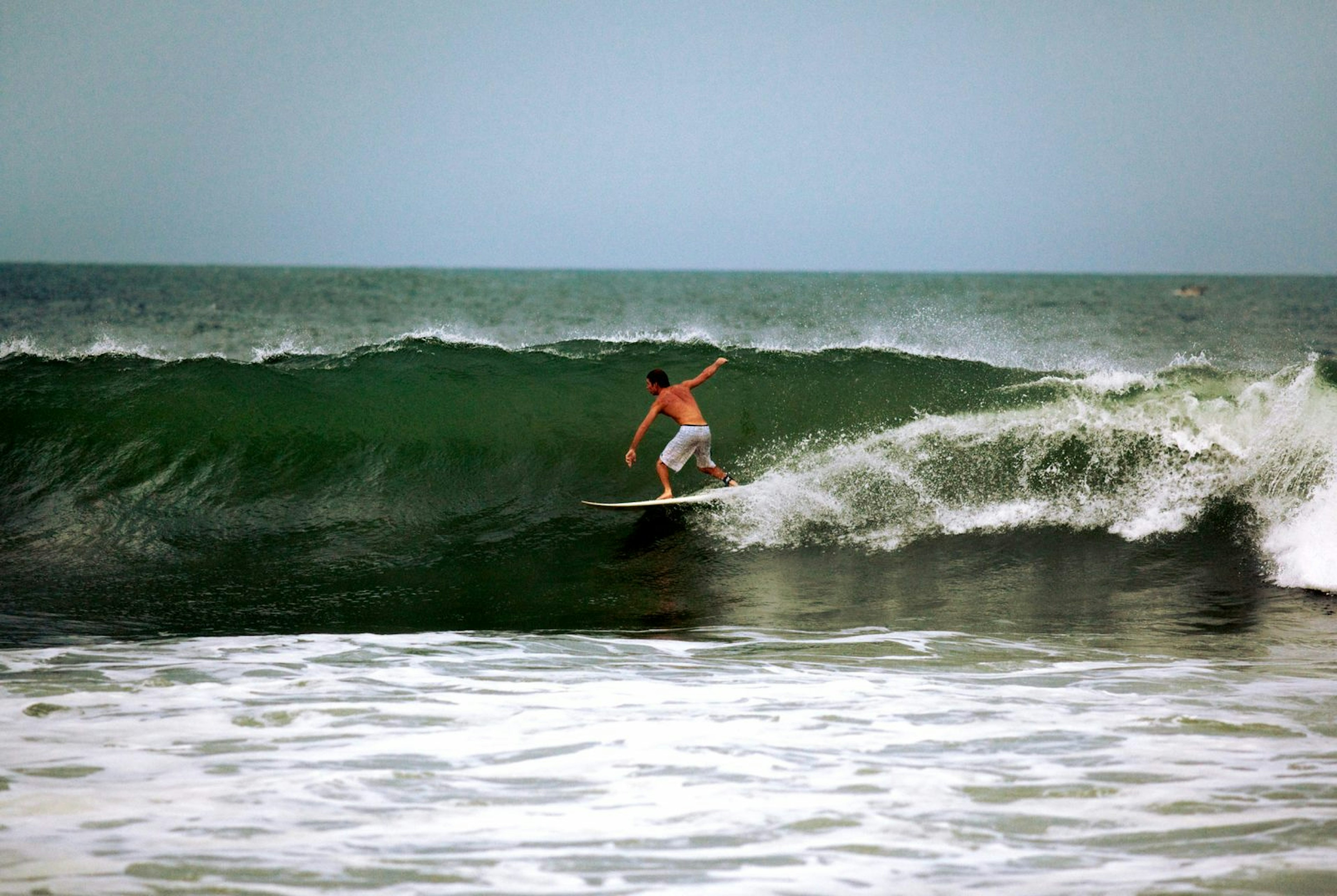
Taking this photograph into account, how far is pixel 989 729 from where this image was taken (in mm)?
4895

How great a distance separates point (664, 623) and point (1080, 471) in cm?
514

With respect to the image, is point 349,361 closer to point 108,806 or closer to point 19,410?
point 19,410

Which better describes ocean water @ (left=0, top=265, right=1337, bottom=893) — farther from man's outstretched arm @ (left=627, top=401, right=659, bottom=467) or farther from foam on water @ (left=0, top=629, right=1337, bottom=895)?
man's outstretched arm @ (left=627, top=401, right=659, bottom=467)

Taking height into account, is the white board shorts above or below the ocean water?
above

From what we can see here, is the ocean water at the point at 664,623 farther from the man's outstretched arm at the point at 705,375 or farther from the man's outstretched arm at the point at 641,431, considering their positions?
the man's outstretched arm at the point at 705,375

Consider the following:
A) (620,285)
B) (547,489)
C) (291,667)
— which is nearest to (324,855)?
(291,667)

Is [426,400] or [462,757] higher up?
[426,400]

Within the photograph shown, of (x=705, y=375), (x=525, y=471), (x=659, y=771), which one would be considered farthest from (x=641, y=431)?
(x=659, y=771)

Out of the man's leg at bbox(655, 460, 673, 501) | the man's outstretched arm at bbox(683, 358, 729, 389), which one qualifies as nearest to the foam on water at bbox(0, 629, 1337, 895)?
the man's outstretched arm at bbox(683, 358, 729, 389)

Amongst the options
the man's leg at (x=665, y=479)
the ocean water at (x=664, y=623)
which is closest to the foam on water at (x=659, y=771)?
the ocean water at (x=664, y=623)

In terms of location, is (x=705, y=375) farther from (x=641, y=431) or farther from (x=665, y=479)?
(x=665, y=479)

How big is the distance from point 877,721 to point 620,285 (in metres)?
85.4

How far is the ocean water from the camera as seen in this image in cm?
379

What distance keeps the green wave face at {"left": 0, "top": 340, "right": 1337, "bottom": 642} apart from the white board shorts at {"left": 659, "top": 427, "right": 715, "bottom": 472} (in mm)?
554
